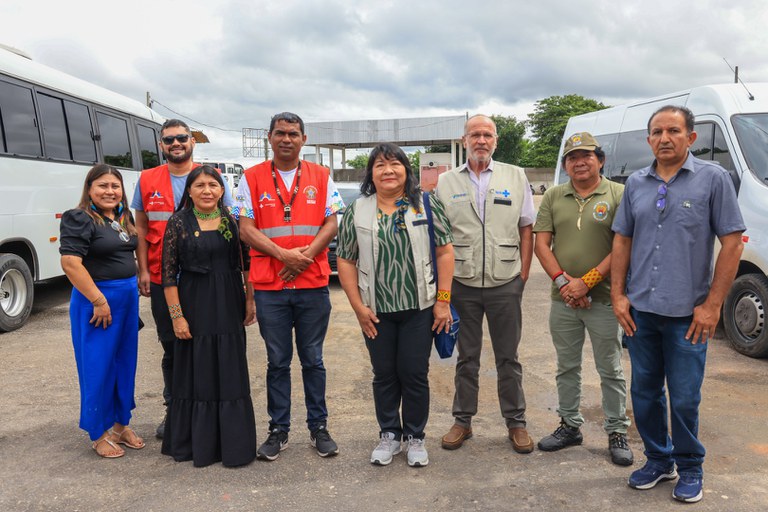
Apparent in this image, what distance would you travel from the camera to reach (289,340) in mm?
3635

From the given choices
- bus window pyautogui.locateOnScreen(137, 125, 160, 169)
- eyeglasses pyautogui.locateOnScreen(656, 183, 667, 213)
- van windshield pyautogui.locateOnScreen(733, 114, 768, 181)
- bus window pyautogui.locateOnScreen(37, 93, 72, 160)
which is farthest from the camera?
bus window pyautogui.locateOnScreen(137, 125, 160, 169)

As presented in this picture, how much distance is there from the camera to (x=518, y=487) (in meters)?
3.12

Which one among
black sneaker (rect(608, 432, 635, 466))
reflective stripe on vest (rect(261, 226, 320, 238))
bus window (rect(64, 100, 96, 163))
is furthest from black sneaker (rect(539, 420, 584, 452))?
bus window (rect(64, 100, 96, 163))

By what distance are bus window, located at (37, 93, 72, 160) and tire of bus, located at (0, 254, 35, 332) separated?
148 centimetres

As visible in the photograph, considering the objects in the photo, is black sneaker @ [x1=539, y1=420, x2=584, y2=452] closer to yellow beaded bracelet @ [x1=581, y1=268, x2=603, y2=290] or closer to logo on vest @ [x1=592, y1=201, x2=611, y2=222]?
yellow beaded bracelet @ [x1=581, y1=268, x2=603, y2=290]

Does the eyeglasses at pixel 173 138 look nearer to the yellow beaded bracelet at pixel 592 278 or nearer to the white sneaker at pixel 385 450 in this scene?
the white sneaker at pixel 385 450

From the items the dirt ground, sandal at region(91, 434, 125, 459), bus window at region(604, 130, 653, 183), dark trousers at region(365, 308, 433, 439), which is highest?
bus window at region(604, 130, 653, 183)

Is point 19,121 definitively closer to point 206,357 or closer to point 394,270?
point 206,357

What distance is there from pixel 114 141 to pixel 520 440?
8.32 m

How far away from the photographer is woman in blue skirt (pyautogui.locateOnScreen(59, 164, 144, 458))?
11.2ft

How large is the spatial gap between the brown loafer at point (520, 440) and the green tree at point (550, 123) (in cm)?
5436

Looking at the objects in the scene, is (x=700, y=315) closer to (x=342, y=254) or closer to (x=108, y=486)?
(x=342, y=254)

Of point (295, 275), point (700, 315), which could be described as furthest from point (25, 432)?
point (700, 315)

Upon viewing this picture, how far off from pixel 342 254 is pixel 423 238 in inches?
19.4
